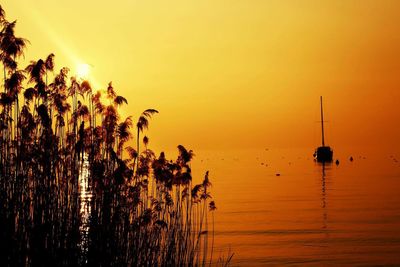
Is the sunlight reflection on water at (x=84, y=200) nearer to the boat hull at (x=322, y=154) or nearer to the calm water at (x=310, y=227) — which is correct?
the calm water at (x=310, y=227)

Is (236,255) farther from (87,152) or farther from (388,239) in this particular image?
(87,152)

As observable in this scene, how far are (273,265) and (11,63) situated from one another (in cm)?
1597

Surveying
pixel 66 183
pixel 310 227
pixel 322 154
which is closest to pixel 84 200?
pixel 66 183

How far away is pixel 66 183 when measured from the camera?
8.65 metres

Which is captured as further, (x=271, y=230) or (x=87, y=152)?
(x=271, y=230)

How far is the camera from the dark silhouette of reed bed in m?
8.23

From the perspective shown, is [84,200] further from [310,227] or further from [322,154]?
[322,154]

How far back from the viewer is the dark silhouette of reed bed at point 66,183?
8.23m

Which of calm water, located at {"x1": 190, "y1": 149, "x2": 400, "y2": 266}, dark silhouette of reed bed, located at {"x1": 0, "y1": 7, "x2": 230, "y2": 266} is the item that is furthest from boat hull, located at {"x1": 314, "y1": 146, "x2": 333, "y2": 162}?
dark silhouette of reed bed, located at {"x1": 0, "y1": 7, "x2": 230, "y2": 266}

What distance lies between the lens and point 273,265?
2286 cm

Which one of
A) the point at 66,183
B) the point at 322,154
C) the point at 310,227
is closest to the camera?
the point at 66,183

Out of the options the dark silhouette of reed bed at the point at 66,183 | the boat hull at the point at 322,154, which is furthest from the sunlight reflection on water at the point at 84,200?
the boat hull at the point at 322,154

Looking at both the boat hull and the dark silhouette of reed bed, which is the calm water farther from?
the boat hull

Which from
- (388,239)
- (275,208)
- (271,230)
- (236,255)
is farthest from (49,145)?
(275,208)
